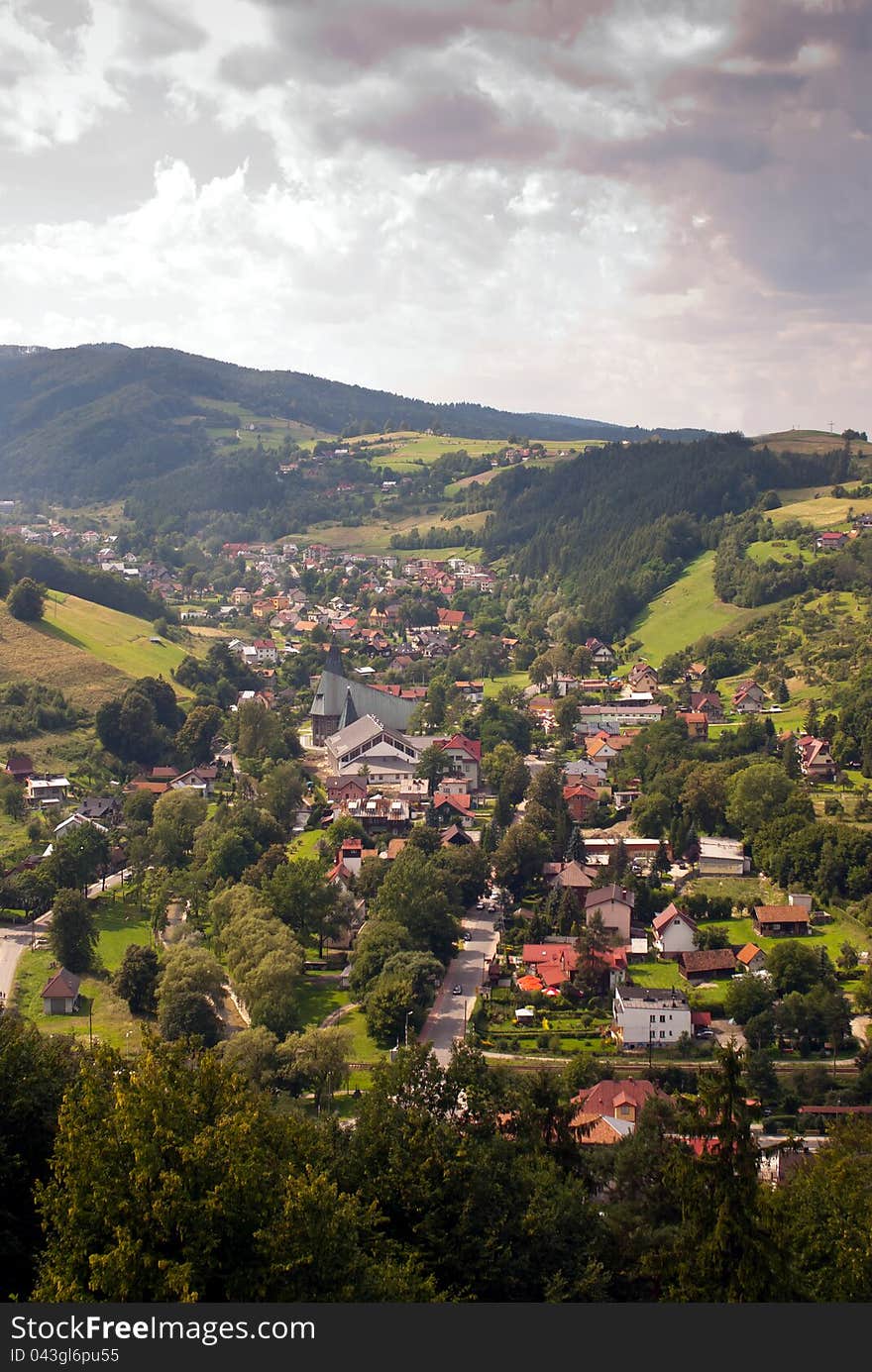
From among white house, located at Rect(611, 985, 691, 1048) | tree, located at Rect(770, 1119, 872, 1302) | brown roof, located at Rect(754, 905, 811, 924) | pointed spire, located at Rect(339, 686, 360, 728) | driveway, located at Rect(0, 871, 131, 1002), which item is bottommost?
driveway, located at Rect(0, 871, 131, 1002)

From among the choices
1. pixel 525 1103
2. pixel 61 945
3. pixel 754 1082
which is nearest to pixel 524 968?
pixel 754 1082

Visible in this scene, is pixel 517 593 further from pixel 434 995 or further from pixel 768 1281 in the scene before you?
pixel 768 1281

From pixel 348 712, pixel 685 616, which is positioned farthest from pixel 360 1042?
pixel 685 616

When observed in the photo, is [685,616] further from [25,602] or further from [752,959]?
[752,959]

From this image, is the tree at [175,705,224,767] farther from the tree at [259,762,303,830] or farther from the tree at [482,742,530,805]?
the tree at [482,742,530,805]

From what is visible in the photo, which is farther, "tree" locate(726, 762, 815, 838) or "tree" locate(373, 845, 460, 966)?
"tree" locate(726, 762, 815, 838)

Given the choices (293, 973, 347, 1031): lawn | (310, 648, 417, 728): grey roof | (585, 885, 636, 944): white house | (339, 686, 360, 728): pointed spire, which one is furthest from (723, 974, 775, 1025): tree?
(310, 648, 417, 728): grey roof

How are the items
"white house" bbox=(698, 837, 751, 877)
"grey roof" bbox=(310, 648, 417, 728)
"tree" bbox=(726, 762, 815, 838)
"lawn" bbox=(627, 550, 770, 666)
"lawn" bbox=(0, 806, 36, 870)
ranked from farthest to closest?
"lawn" bbox=(627, 550, 770, 666) → "grey roof" bbox=(310, 648, 417, 728) → "tree" bbox=(726, 762, 815, 838) → "white house" bbox=(698, 837, 751, 877) → "lawn" bbox=(0, 806, 36, 870)
